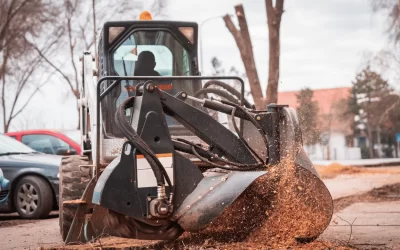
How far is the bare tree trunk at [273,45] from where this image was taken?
20.2 m

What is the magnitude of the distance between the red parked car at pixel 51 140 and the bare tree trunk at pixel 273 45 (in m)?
5.44

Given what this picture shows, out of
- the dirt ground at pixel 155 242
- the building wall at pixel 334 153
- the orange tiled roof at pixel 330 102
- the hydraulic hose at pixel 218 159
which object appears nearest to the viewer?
the hydraulic hose at pixel 218 159

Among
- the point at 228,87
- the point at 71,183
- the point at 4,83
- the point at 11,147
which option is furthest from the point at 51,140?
the point at 4,83

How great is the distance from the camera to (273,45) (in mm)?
20375

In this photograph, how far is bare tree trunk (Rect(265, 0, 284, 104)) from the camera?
2022 cm

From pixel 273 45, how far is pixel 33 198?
8470 millimetres

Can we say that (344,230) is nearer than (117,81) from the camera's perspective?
No

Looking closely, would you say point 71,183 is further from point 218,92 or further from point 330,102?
point 330,102

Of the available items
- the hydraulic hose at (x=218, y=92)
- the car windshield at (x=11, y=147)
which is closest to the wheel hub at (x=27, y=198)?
the car windshield at (x=11, y=147)

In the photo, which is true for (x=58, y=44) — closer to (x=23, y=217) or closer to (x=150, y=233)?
(x=23, y=217)

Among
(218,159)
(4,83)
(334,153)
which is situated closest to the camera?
(218,159)

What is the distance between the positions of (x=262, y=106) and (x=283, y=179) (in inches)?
503

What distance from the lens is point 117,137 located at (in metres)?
9.06

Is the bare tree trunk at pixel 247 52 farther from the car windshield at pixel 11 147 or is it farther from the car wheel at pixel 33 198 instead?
the car wheel at pixel 33 198
